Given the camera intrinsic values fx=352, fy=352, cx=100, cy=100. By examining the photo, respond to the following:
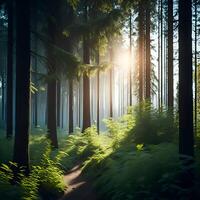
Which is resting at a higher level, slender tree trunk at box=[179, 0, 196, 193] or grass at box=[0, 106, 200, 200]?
slender tree trunk at box=[179, 0, 196, 193]

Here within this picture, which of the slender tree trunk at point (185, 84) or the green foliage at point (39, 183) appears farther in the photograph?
the green foliage at point (39, 183)

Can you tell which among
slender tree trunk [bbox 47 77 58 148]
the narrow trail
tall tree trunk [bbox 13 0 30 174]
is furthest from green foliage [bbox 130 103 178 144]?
slender tree trunk [bbox 47 77 58 148]

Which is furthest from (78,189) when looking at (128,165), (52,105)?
(52,105)

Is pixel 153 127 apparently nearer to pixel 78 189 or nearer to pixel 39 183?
pixel 78 189

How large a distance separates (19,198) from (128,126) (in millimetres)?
7501

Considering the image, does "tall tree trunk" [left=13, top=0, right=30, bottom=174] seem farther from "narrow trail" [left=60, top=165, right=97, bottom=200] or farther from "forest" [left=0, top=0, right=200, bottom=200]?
"narrow trail" [left=60, top=165, right=97, bottom=200]

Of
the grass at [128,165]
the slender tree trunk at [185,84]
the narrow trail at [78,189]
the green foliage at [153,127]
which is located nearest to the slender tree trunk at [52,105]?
the grass at [128,165]

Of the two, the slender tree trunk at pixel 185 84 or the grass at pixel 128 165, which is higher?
the slender tree trunk at pixel 185 84

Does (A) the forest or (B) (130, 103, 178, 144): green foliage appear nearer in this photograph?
(A) the forest

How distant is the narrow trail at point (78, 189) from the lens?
10.9 m

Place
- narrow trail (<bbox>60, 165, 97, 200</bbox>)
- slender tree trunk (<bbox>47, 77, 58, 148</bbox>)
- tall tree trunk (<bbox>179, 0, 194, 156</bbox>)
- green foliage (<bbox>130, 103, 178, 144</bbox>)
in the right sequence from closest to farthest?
tall tree trunk (<bbox>179, 0, 194, 156</bbox>) < narrow trail (<bbox>60, 165, 97, 200</bbox>) < green foliage (<bbox>130, 103, 178, 144</bbox>) < slender tree trunk (<bbox>47, 77, 58, 148</bbox>)

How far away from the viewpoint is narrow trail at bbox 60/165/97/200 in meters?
10.9

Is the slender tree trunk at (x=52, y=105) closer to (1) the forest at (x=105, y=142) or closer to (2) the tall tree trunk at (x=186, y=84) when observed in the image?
(1) the forest at (x=105, y=142)

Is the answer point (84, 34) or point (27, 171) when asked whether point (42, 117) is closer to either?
point (84, 34)
